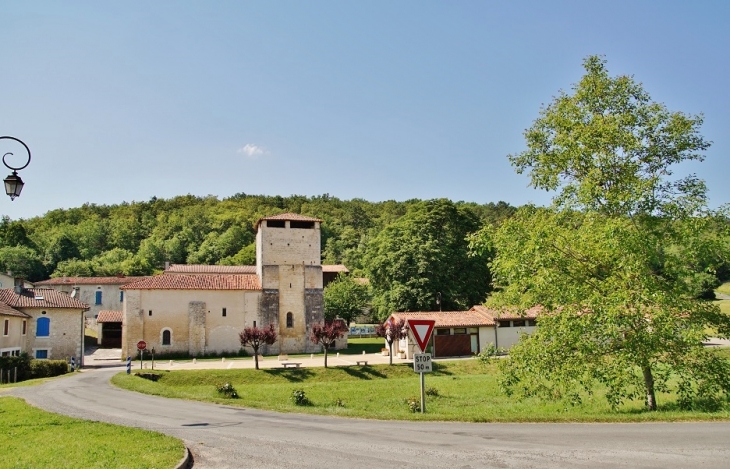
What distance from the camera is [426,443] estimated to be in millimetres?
9680

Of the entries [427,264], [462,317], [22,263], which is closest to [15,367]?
[462,317]

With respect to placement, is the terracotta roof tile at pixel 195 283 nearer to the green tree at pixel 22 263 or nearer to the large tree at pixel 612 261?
the large tree at pixel 612 261

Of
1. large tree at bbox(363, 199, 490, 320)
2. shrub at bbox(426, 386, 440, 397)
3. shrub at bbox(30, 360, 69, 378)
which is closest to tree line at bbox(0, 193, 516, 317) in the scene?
large tree at bbox(363, 199, 490, 320)

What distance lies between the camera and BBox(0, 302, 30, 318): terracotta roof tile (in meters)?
30.5

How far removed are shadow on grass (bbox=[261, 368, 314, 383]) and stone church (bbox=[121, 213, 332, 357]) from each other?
11.7 m

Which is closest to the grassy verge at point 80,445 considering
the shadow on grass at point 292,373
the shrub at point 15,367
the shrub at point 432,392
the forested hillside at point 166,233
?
the shrub at point 432,392

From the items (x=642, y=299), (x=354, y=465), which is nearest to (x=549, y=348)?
(x=642, y=299)

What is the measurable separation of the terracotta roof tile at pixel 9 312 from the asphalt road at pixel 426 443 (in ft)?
68.3

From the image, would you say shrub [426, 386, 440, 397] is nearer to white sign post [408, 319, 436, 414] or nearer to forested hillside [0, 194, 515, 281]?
white sign post [408, 319, 436, 414]

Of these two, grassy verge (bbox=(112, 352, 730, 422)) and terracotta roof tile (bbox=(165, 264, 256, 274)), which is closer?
grassy verge (bbox=(112, 352, 730, 422))

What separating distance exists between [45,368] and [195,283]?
14975mm

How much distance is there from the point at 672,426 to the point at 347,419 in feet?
22.9

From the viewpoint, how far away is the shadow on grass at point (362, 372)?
31.7 meters

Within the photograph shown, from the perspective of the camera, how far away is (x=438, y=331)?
128 ft
